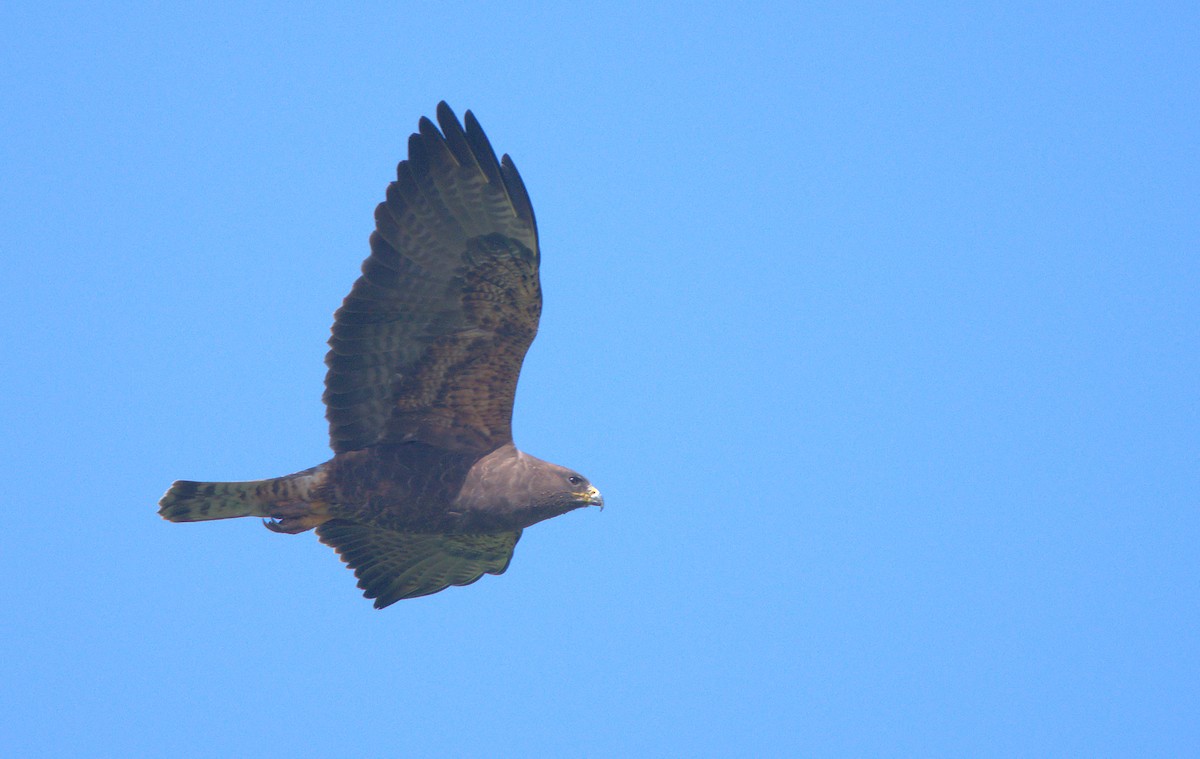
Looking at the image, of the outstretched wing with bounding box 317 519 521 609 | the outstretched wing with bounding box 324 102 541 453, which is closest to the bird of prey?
the outstretched wing with bounding box 324 102 541 453

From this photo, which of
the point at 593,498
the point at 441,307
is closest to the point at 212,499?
the point at 441,307

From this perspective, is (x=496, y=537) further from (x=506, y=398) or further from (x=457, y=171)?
(x=457, y=171)

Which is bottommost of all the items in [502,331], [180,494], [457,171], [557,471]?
[180,494]

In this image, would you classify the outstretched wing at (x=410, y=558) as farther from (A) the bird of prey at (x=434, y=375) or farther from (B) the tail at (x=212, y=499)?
(B) the tail at (x=212, y=499)

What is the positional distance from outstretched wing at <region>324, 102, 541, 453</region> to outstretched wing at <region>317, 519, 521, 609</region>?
1.16 metres

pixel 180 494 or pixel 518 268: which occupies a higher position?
pixel 518 268

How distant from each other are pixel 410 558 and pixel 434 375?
2.10m

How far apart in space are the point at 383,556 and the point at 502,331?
2708mm

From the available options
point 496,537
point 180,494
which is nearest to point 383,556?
point 496,537

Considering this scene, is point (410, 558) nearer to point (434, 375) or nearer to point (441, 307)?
point (434, 375)

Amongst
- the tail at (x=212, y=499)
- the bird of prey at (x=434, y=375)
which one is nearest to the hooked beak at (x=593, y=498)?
the bird of prey at (x=434, y=375)

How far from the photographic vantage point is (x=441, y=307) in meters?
12.4

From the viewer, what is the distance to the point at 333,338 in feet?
40.5

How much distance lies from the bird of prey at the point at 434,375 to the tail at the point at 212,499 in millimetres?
12
